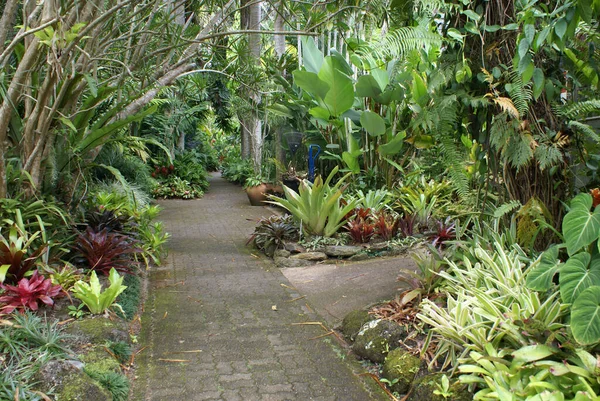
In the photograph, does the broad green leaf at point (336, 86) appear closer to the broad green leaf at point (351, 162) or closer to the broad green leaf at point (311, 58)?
the broad green leaf at point (351, 162)

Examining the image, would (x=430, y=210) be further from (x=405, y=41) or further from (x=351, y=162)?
(x=405, y=41)

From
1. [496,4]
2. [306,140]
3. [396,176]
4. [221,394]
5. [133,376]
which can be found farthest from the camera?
[306,140]

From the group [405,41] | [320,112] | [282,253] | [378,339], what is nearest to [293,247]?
[282,253]

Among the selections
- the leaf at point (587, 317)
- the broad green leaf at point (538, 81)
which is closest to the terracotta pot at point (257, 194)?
the broad green leaf at point (538, 81)

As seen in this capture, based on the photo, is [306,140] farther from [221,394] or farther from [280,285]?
[221,394]

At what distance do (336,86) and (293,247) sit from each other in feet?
8.44

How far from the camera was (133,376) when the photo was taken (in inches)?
144

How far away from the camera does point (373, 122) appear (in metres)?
7.74

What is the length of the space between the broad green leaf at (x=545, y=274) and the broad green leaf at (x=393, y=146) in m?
4.73

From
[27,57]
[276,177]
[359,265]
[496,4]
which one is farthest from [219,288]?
[276,177]

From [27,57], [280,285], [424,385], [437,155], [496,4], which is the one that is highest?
[496,4]

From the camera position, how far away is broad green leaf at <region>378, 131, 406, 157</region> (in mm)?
7696

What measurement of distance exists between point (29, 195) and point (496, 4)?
4422mm

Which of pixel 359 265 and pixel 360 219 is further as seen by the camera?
pixel 360 219
